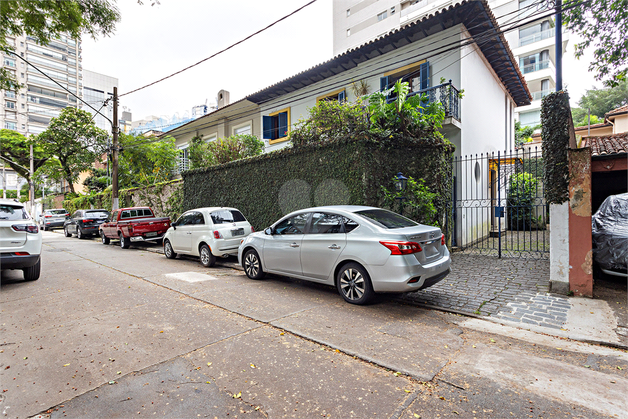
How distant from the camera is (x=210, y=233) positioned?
8.66 m

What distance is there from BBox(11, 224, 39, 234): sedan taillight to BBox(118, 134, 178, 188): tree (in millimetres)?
14229

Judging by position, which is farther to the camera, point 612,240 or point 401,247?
point 612,240

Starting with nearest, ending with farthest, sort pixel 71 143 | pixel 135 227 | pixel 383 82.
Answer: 1. pixel 383 82
2. pixel 135 227
3. pixel 71 143

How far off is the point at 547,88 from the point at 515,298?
3634cm

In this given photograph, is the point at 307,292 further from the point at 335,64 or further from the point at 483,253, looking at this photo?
the point at 335,64

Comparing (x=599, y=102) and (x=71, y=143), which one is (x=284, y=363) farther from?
(x=599, y=102)

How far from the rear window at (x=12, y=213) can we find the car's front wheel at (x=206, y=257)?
379cm

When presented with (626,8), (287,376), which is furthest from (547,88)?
(287,376)

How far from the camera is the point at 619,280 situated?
653 cm

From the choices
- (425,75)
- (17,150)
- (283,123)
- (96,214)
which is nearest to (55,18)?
(425,75)

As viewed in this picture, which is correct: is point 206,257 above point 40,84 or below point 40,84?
below

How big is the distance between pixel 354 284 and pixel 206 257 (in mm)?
5187

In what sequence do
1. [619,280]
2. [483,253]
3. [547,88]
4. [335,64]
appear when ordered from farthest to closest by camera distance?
[547,88]
[335,64]
[483,253]
[619,280]

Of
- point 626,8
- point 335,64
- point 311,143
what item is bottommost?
point 311,143
